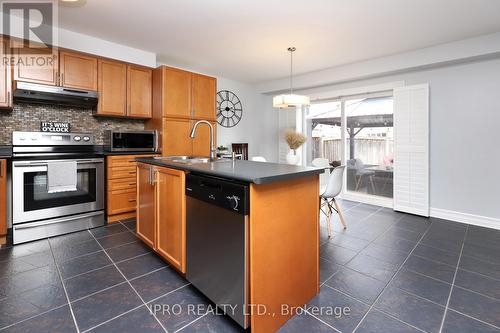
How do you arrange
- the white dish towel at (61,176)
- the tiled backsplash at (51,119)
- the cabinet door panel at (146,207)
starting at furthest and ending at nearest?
the tiled backsplash at (51,119) < the white dish towel at (61,176) < the cabinet door panel at (146,207)

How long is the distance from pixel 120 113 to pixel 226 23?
1.93m

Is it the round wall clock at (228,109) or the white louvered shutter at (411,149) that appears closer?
Answer: the white louvered shutter at (411,149)

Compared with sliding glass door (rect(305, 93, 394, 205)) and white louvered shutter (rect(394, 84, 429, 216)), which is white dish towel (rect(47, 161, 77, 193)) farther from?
white louvered shutter (rect(394, 84, 429, 216))

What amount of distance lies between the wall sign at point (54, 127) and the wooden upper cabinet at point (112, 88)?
1.45ft

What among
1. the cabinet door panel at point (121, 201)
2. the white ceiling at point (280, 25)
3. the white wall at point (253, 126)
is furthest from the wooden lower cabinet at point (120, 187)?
the white wall at point (253, 126)

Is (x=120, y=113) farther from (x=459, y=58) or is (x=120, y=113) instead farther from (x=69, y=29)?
(x=459, y=58)

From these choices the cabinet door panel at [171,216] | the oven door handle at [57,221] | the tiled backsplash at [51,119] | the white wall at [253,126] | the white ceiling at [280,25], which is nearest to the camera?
the cabinet door panel at [171,216]

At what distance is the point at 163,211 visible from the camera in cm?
209

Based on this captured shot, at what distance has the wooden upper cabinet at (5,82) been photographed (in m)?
2.71

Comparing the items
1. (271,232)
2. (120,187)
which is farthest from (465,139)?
(120,187)

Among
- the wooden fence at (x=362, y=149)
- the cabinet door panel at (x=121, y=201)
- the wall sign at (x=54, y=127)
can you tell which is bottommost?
the cabinet door panel at (x=121, y=201)

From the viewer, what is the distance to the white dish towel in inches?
107

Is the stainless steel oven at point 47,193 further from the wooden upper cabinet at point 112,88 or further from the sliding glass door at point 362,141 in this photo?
the sliding glass door at point 362,141

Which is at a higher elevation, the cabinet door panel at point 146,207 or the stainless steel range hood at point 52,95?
the stainless steel range hood at point 52,95
